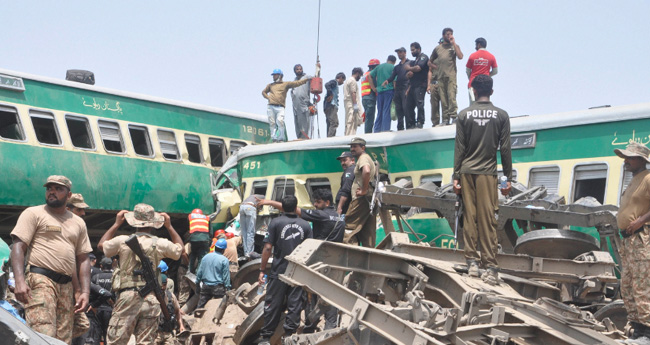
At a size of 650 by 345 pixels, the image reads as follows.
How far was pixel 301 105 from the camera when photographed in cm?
1966

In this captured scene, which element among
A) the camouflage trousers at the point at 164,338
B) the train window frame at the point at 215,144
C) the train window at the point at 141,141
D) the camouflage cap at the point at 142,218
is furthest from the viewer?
the train window frame at the point at 215,144

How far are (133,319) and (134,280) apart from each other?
419mm

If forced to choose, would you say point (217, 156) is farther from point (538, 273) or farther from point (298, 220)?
point (538, 273)

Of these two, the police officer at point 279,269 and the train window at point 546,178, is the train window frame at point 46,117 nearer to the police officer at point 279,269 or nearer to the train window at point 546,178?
the police officer at point 279,269

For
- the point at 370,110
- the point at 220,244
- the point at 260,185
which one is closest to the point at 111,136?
the point at 260,185

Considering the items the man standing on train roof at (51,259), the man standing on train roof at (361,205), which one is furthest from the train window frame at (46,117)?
the man standing on train roof at (51,259)

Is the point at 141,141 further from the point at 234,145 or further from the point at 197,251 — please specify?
the point at 197,251

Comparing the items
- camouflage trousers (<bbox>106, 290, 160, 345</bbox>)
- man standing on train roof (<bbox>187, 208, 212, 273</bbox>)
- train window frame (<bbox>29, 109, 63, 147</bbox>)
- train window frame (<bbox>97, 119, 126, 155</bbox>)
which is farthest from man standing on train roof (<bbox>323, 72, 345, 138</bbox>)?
camouflage trousers (<bbox>106, 290, 160, 345</bbox>)

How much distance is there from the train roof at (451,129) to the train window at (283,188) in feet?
2.22

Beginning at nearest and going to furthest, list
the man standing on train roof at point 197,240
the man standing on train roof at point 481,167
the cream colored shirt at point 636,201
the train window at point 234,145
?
1. the cream colored shirt at point 636,201
2. the man standing on train roof at point 481,167
3. the man standing on train roof at point 197,240
4. the train window at point 234,145

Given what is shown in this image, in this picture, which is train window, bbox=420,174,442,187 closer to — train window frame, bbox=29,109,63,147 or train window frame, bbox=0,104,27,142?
train window frame, bbox=29,109,63,147

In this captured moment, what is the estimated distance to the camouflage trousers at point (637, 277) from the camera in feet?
24.0

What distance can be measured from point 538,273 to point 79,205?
16.7 feet

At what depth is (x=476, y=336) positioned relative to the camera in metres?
6.44
